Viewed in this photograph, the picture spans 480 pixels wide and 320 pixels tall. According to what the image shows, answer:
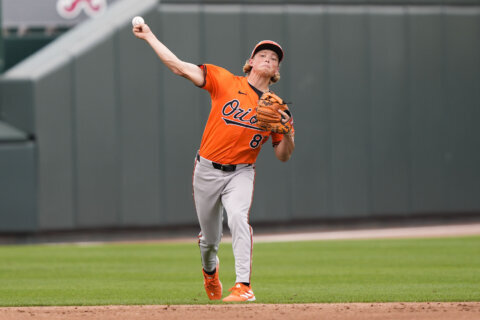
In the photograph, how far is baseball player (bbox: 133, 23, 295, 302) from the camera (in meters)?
5.23

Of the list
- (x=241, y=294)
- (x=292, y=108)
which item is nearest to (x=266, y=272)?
(x=241, y=294)

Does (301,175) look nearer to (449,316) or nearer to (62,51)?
(62,51)

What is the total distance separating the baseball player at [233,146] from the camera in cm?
523

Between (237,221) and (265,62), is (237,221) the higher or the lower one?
the lower one

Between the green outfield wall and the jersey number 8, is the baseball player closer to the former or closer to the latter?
the jersey number 8

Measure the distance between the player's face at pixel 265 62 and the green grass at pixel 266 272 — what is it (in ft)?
4.79

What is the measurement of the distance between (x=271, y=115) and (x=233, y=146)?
0.36m

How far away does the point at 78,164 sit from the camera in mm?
11688

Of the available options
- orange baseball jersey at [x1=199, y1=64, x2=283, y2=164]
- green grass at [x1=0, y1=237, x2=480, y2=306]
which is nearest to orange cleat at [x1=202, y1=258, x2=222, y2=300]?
green grass at [x1=0, y1=237, x2=480, y2=306]

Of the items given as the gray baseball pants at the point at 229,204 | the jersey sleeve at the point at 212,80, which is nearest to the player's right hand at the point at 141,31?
the jersey sleeve at the point at 212,80

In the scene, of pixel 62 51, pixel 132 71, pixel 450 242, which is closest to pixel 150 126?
pixel 132 71

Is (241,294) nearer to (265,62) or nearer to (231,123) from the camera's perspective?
(231,123)

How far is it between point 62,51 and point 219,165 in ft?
22.5

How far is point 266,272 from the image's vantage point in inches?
302
